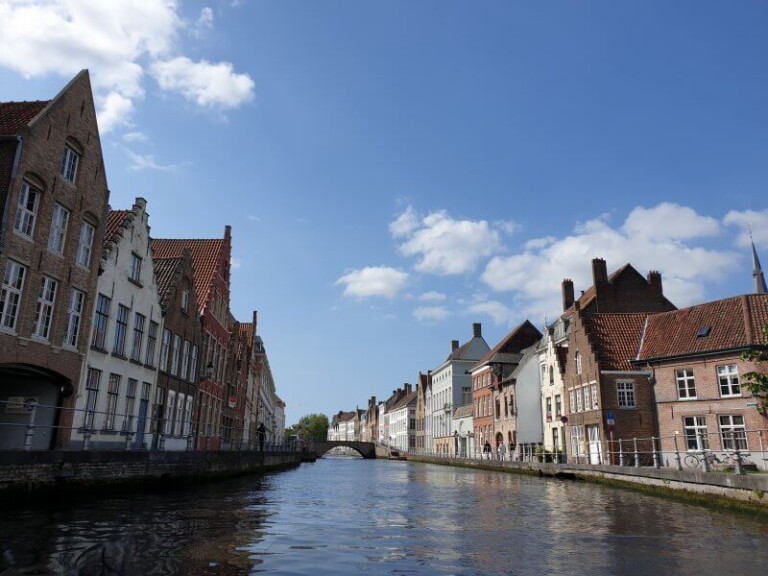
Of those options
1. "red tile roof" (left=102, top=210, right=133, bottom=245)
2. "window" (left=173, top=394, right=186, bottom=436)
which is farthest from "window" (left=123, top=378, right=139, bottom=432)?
"red tile roof" (left=102, top=210, right=133, bottom=245)

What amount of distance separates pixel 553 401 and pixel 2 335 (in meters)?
41.3

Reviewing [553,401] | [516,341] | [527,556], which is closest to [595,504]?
[527,556]

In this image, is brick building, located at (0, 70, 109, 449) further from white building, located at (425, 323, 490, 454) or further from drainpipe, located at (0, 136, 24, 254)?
white building, located at (425, 323, 490, 454)

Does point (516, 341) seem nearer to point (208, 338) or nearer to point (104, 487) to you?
point (208, 338)

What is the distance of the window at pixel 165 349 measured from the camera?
30.7 m

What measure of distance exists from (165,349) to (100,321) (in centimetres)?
720

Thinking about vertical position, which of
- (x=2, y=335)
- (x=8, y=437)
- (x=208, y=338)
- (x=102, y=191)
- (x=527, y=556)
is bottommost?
(x=527, y=556)

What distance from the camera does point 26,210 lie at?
18812 mm

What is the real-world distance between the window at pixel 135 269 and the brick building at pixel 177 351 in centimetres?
272

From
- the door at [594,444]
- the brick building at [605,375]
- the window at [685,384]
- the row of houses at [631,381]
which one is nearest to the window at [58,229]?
the row of houses at [631,381]

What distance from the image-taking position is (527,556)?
34.2 feet

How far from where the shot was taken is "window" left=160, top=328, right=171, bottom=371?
30.7m

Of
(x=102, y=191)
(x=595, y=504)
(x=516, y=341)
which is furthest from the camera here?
(x=516, y=341)

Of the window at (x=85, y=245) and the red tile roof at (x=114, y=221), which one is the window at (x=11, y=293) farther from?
the red tile roof at (x=114, y=221)
